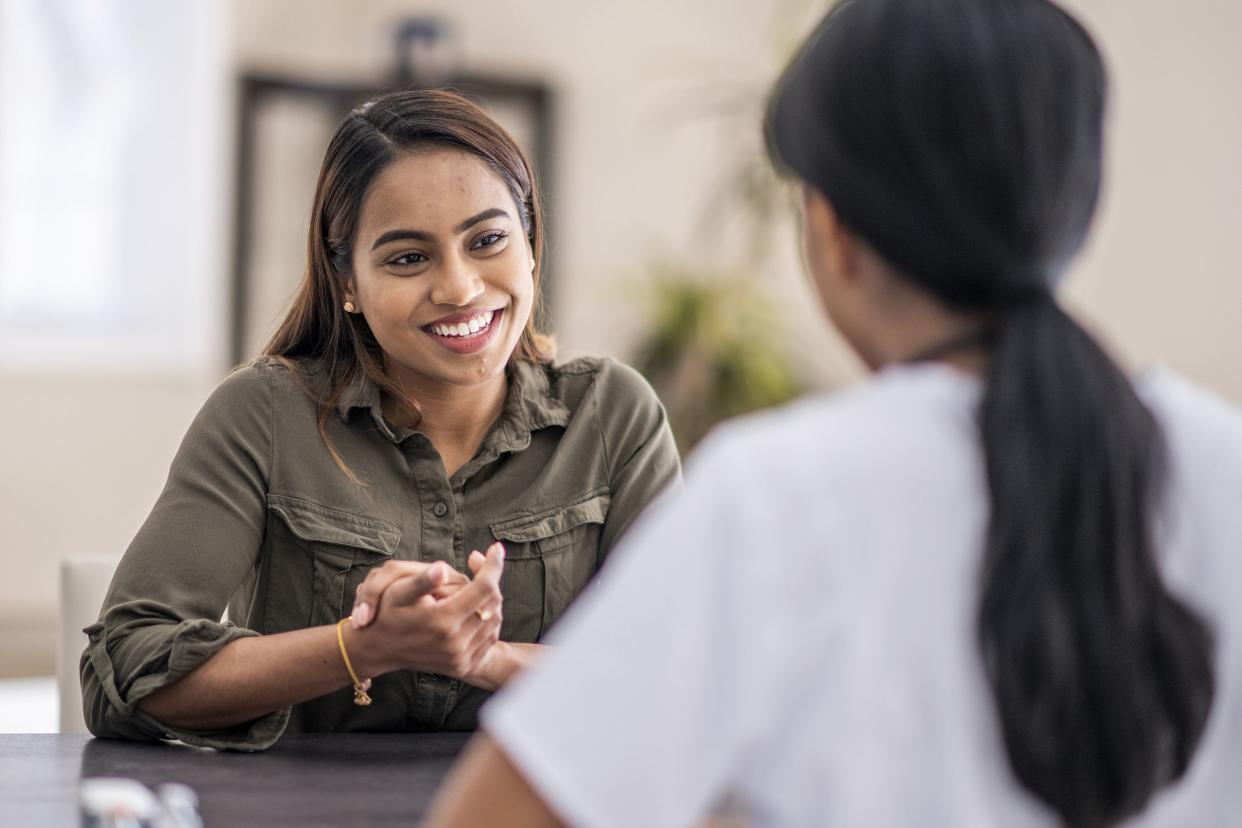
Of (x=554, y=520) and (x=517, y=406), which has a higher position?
(x=517, y=406)

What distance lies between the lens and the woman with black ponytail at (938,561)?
75 centimetres

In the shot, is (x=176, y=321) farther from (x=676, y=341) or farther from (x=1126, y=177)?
(x=1126, y=177)

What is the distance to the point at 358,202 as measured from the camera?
1769mm

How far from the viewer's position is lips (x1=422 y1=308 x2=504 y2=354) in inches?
68.4

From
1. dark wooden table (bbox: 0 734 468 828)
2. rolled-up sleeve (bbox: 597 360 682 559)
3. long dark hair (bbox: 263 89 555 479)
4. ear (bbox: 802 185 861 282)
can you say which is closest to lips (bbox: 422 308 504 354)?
long dark hair (bbox: 263 89 555 479)

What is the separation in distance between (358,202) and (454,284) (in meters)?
0.17

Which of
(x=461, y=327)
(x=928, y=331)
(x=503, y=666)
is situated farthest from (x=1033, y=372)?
(x=461, y=327)

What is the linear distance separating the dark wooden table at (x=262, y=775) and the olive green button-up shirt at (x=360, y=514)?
0.42 feet

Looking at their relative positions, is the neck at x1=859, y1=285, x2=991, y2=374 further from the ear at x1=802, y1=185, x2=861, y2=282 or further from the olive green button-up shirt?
the olive green button-up shirt

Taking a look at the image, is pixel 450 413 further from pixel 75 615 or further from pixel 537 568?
pixel 75 615

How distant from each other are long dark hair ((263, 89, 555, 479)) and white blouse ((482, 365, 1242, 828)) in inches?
41.3

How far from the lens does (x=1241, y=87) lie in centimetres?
417

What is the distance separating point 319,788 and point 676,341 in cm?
328

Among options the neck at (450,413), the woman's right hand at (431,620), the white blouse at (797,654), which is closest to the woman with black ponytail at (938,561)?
the white blouse at (797,654)
